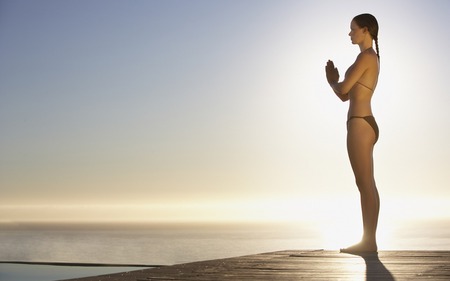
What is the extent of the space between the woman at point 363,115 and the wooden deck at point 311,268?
408 mm

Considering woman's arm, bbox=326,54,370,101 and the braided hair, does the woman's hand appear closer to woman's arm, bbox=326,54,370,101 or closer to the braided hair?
woman's arm, bbox=326,54,370,101

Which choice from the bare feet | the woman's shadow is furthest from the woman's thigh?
the woman's shadow

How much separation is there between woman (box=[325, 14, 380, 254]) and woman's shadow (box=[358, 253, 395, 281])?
61cm

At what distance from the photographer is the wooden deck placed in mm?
5434

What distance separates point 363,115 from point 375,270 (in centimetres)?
231

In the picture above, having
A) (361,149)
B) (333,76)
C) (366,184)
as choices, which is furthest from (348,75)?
(366,184)

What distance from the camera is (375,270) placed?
5.94 metres

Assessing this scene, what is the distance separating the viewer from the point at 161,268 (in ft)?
20.0

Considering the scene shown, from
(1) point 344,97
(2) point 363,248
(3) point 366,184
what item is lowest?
(2) point 363,248

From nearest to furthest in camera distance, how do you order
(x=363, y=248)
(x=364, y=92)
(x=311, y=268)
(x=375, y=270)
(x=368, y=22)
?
(x=375, y=270) < (x=311, y=268) < (x=363, y=248) < (x=364, y=92) < (x=368, y=22)

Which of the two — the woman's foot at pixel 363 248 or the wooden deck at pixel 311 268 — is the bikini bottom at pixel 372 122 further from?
the wooden deck at pixel 311 268

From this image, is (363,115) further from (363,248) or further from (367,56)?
(363,248)

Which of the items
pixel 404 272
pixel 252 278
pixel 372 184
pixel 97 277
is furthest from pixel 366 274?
pixel 372 184

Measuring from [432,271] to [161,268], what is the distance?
1.93 meters
